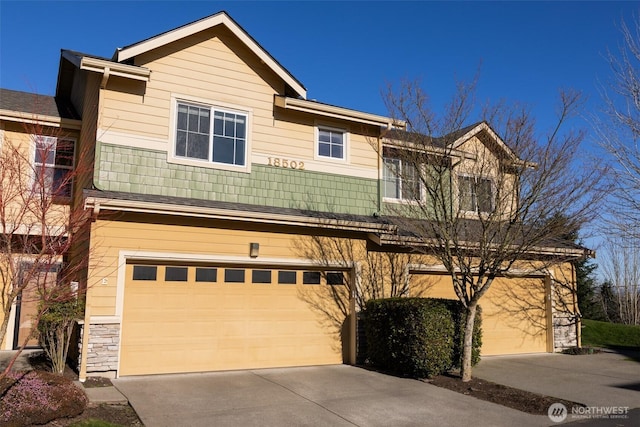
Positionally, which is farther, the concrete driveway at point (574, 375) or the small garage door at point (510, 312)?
the small garage door at point (510, 312)

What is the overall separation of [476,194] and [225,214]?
5.03 metres

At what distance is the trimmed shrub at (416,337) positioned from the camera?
10.3m

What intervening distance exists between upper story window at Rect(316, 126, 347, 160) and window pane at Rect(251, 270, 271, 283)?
336 cm

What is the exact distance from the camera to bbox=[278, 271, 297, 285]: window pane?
11.7 m

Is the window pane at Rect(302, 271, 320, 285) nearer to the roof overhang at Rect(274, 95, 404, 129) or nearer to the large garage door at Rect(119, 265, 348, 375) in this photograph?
the large garage door at Rect(119, 265, 348, 375)

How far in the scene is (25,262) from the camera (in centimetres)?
765

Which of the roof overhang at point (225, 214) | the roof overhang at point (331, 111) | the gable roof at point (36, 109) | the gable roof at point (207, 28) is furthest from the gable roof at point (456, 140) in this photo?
the gable roof at point (36, 109)

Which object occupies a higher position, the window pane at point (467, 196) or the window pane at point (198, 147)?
the window pane at point (198, 147)

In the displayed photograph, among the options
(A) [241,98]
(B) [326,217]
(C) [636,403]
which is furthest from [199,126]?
(C) [636,403]

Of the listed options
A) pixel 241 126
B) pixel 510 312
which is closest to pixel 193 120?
pixel 241 126

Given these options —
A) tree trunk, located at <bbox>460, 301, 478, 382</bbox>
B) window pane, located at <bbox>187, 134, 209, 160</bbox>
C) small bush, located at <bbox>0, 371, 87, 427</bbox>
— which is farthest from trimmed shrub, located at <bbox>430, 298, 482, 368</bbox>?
small bush, located at <bbox>0, 371, 87, 427</bbox>

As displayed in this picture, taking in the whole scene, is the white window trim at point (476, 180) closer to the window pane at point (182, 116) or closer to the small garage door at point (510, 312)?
the small garage door at point (510, 312)

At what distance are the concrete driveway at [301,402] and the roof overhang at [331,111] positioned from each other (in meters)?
5.97

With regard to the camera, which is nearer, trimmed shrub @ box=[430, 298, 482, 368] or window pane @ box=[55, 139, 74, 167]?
trimmed shrub @ box=[430, 298, 482, 368]
